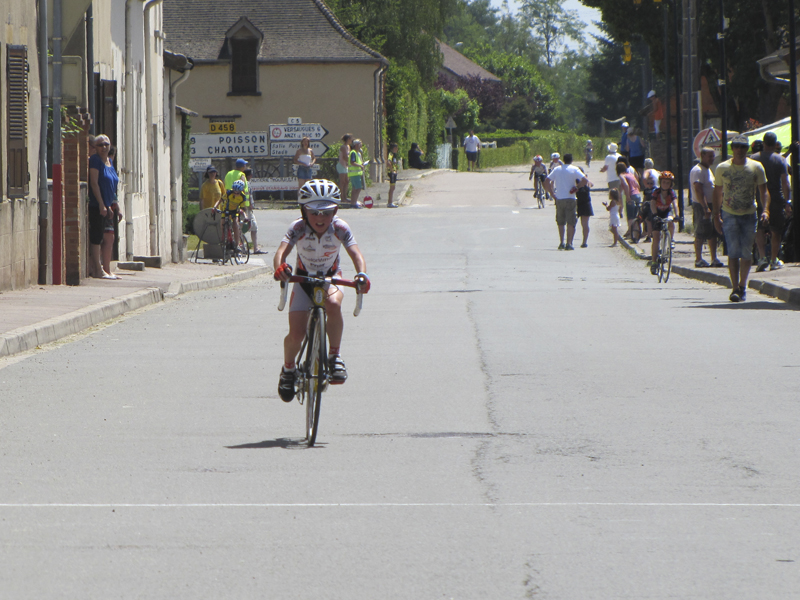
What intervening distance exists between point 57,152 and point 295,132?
82.5 ft

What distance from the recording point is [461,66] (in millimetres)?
108062

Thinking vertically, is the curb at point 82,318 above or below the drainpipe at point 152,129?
below

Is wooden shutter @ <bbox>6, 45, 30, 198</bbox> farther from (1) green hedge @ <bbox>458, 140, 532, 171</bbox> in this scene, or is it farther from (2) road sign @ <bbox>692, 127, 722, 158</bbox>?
(1) green hedge @ <bbox>458, 140, 532, 171</bbox>

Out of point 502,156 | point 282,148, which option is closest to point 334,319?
point 282,148

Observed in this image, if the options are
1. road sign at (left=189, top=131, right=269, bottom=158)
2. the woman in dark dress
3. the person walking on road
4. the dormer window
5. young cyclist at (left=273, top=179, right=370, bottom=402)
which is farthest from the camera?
the woman in dark dress

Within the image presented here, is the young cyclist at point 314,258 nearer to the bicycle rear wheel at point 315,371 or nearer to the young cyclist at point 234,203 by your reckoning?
the bicycle rear wheel at point 315,371

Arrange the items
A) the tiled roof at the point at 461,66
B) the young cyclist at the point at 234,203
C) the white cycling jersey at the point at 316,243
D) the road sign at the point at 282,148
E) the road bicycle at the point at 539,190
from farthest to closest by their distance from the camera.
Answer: the tiled roof at the point at 461,66, the road sign at the point at 282,148, the road bicycle at the point at 539,190, the young cyclist at the point at 234,203, the white cycling jersey at the point at 316,243

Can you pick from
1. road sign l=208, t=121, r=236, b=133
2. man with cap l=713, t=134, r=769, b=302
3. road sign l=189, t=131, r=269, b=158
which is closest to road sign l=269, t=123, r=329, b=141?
road sign l=189, t=131, r=269, b=158

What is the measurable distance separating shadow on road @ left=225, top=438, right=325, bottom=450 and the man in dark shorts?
37.4ft

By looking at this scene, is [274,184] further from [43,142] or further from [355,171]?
[43,142]

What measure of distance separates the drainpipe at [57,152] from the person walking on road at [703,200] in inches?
359

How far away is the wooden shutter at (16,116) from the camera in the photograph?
16031 mm

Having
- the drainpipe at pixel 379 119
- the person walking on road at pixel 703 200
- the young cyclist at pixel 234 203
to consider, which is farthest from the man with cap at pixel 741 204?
the drainpipe at pixel 379 119

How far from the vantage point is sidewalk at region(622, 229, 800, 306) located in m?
16.1
